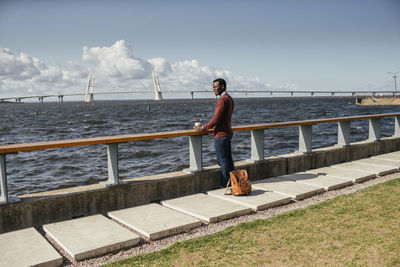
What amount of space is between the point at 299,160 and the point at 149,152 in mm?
14258

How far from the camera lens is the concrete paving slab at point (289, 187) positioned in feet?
19.6

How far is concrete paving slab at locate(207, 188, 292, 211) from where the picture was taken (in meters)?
5.44

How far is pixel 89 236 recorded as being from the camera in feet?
14.1

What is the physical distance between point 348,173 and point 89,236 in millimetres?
5067

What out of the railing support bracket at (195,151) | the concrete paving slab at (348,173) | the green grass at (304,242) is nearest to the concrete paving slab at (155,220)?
the green grass at (304,242)

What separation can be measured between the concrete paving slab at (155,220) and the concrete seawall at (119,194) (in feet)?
0.87

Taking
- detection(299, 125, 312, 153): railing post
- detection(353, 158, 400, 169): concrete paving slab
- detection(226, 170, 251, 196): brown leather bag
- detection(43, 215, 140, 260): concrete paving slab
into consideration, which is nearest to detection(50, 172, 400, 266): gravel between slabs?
detection(43, 215, 140, 260): concrete paving slab

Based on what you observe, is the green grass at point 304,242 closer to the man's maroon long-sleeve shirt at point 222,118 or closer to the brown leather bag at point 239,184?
the brown leather bag at point 239,184

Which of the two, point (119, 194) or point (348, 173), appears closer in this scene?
point (119, 194)

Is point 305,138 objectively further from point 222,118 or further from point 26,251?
point 26,251

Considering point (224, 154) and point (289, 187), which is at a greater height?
point (224, 154)

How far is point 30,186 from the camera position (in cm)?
1368

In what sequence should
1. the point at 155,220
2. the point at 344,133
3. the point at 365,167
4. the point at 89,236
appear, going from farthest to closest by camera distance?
the point at 344,133, the point at 365,167, the point at 155,220, the point at 89,236

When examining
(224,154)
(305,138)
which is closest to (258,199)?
(224,154)
